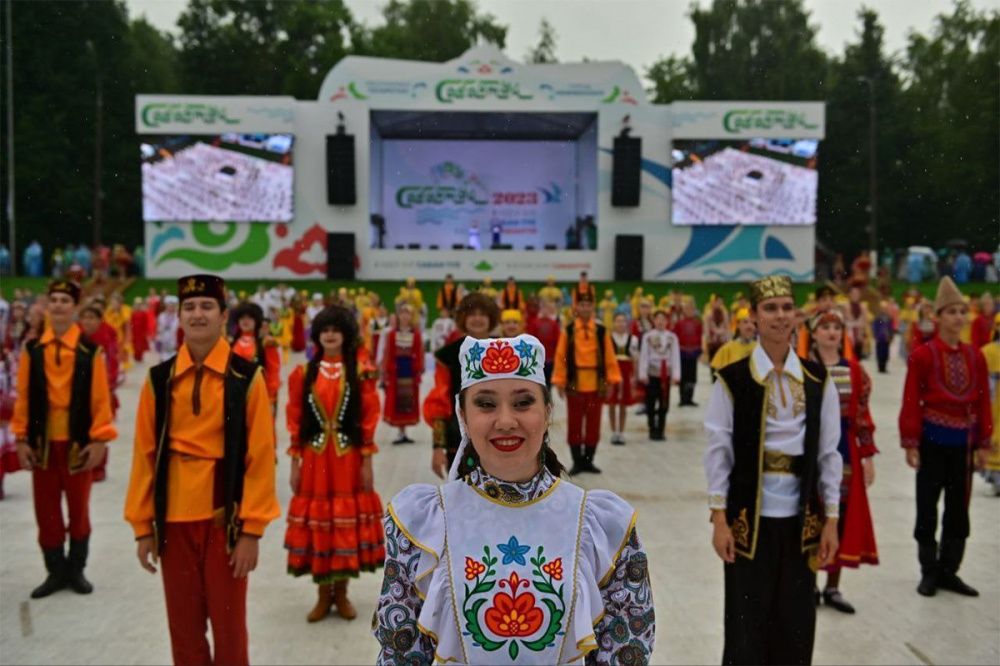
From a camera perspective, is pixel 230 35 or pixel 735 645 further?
pixel 230 35

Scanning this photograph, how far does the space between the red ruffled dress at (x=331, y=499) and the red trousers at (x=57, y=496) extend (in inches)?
54.3

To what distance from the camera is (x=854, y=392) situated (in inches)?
222

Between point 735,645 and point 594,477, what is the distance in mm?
5267

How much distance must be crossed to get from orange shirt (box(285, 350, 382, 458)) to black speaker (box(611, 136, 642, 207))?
98.2 feet

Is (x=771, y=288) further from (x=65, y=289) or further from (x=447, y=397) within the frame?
(x=65, y=289)

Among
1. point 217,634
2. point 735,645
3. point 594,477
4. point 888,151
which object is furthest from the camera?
point 888,151

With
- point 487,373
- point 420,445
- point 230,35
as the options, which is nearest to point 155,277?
point 230,35

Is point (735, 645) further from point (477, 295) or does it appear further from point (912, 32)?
point (912, 32)

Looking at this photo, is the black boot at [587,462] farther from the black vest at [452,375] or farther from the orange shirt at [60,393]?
the orange shirt at [60,393]

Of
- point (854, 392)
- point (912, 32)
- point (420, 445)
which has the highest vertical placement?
point (912, 32)

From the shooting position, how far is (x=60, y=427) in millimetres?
5809

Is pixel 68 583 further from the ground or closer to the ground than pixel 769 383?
closer to the ground

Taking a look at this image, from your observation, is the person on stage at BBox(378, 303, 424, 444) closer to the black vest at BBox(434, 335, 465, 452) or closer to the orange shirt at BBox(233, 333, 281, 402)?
the orange shirt at BBox(233, 333, 281, 402)

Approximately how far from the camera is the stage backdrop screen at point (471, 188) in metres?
38.2
